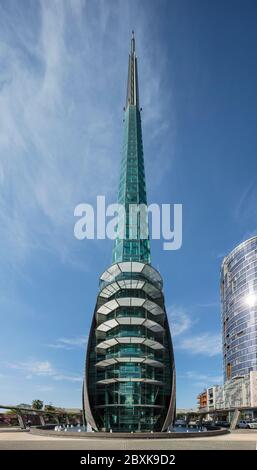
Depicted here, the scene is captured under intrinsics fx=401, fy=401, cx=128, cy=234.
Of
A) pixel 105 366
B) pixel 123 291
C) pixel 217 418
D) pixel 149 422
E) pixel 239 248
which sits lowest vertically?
pixel 217 418

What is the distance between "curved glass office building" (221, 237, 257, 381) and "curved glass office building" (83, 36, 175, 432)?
2501 inches

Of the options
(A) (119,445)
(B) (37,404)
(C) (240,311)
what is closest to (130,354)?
(A) (119,445)

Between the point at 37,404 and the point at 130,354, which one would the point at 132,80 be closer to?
the point at 130,354

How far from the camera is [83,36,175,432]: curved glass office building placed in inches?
2427

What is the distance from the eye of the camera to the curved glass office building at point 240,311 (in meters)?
125

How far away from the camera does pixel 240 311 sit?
5276 inches

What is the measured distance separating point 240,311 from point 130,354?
79803 mm

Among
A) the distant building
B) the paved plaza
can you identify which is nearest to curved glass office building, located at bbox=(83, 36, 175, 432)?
the paved plaza

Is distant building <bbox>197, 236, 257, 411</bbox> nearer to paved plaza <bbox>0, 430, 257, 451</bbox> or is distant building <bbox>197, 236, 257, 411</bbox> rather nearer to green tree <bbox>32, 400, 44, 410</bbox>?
green tree <bbox>32, 400, 44, 410</bbox>

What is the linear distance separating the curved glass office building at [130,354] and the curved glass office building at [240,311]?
63.5 metres

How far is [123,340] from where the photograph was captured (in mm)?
63906

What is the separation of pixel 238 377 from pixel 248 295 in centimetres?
2600
